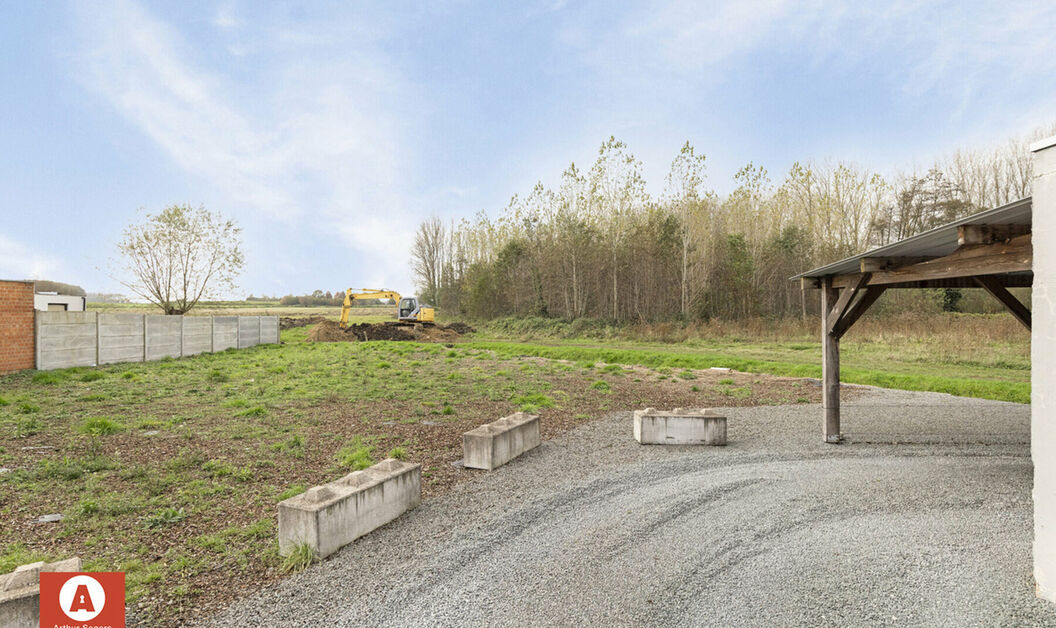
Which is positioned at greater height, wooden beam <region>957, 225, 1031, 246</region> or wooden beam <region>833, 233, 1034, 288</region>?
wooden beam <region>957, 225, 1031, 246</region>

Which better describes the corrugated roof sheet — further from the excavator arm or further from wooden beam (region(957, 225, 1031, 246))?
the excavator arm

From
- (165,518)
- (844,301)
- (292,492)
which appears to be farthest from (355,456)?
(844,301)

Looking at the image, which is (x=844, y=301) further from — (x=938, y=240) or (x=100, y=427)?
(x=100, y=427)

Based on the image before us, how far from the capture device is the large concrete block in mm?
16719

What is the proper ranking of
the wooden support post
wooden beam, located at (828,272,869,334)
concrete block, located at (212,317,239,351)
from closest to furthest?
wooden beam, located at (828,272,869,334) < the wooden support post < concrete block, located at (212,317,239,351)

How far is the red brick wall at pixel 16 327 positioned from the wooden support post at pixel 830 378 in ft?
56.7

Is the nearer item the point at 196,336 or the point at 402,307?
the point at 196,336

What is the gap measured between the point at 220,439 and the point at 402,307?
23.5 m

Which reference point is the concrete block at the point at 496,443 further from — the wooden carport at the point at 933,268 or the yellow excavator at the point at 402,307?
the yellow excavator at the point at 402,307

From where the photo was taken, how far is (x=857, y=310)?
670 centimetres

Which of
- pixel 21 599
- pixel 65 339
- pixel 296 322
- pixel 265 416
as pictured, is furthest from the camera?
pixel 296 322

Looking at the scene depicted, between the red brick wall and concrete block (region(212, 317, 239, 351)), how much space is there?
23.5 ft

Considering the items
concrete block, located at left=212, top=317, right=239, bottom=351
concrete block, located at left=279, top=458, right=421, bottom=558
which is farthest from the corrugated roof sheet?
concrete block, located at left=212, top=317, right=239, bottom=351

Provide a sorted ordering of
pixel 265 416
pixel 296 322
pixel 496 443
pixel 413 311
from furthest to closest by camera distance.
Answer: pixel 296 322 < pixel 413 311 < pixel 265 416 < pixel 496 443
